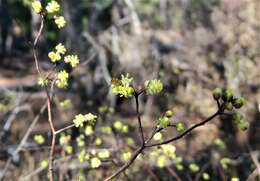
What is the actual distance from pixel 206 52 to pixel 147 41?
1467 mm

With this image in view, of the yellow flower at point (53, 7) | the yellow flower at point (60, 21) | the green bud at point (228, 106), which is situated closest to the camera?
the green bud at point (228, 106)

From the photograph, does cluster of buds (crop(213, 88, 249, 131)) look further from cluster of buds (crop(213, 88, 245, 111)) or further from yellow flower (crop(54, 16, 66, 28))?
yellow flower (crop(54, 16, 66, 28))

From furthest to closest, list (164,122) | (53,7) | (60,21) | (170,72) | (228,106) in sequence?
(170,72) < (60,21) < (53,7) < (164,122) < (228,106)

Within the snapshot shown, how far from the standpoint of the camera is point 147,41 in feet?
29.2

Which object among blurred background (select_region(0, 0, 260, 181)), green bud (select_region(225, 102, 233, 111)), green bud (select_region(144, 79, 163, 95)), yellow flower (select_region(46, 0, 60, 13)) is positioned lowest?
green bud (select_region(225, 102, 233, 111))

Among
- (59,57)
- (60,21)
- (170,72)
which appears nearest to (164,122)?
(59,57)

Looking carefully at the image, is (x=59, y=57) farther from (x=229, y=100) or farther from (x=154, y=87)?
(x=229, y=100)

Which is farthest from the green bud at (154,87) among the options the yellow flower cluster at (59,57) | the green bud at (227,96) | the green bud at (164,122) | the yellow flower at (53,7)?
the yellow flower at (53,7)

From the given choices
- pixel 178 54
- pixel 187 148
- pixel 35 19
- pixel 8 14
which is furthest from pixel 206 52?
pixel 35 19

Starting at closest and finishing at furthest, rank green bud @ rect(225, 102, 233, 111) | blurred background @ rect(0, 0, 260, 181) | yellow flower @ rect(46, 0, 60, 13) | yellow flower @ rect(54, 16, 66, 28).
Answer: green bud @ rect(225, 102, 233, 111)
yellow flower @ rect(46, 0, 60, 13)
yellow flower @ rect(54, 16, 66, 28)
blurred background @ rect(0, 0, 260, 181)

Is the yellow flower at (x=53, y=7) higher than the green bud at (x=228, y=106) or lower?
higher

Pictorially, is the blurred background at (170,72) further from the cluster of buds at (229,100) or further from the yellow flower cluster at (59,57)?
the cluster of buds at (229,100)

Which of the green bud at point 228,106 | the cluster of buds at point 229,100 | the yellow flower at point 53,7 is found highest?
the yellow flower at point 53,7

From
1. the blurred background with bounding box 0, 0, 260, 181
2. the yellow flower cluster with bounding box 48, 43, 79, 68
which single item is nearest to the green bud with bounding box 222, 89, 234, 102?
the yellow flower cluster with bounding box 48, 43, 79, 68
